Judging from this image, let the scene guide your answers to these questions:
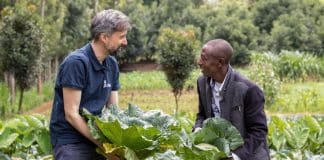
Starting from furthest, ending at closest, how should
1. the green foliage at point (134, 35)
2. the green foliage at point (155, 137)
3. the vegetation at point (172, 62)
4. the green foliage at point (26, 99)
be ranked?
the green foliage at point (134, 35)
the green foliage at point (26, 99)
the vegetation at point (172, 62)
the green foliage at point (155, 137)

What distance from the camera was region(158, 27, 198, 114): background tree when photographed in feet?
49.0

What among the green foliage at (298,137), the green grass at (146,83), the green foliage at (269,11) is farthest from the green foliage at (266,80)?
the green foliage at (269,11)

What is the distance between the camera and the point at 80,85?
139 inches

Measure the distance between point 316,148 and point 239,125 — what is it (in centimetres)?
297

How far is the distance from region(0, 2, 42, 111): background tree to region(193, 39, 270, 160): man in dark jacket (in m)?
11.5

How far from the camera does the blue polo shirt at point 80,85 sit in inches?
139

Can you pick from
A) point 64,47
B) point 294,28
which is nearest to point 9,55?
point 64,47

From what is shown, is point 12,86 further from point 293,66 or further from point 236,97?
point 236,97

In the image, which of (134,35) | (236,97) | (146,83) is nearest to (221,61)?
(236,97)

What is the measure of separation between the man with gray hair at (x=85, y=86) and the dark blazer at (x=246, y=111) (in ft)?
2.18

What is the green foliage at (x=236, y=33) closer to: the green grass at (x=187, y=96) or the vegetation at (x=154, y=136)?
the green grass at (x=187, y=96)

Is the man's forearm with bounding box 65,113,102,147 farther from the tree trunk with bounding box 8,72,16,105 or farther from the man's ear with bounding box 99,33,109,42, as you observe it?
the tree trunk with bounding box 8,72,16,105

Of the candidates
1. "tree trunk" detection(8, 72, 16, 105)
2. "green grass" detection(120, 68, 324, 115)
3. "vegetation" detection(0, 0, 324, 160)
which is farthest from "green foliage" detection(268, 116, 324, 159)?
"tree trunk" detection(8, 72, 16, 105)

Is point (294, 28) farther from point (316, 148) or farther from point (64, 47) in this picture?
point (316, 148)
